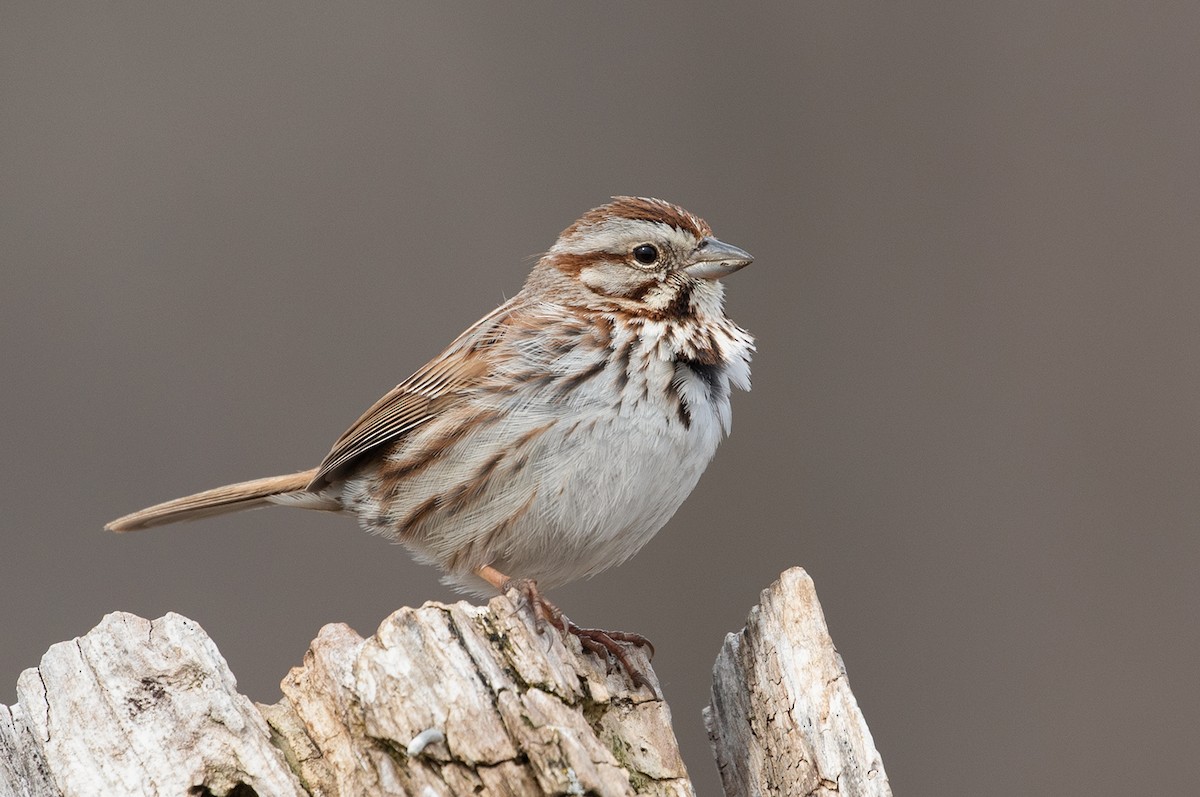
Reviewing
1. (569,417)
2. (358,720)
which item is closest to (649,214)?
(569,417)

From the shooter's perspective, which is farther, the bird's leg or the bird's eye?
the bird's eye

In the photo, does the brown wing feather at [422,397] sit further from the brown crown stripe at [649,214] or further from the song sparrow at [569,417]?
the brown crown stripe at [649,214]

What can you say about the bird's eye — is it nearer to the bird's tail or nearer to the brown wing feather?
the brown wing feather

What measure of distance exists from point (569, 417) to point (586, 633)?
67cm

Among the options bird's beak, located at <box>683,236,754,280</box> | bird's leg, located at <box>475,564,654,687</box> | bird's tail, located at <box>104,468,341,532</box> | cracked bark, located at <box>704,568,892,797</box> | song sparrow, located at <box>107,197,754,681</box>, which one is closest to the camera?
cracked bark, located at <box>704,568,892,797</box>

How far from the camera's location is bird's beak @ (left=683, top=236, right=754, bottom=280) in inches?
165

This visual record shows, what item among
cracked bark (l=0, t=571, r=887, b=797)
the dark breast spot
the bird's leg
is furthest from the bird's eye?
cracked bark (l=0, t=571, r=887, b=797)

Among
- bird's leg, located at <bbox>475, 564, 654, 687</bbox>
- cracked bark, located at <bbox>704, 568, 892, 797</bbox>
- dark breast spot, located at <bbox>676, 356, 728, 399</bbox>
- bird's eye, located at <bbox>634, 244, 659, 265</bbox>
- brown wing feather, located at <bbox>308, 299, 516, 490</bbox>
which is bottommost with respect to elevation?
cracked bark, located at <bbox>704, 568, 892, 797</bbox>

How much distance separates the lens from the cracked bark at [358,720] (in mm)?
2713

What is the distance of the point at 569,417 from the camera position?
3.86m

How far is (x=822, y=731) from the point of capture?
3.04 m

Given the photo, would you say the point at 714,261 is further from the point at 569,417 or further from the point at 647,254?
the point at 569,417

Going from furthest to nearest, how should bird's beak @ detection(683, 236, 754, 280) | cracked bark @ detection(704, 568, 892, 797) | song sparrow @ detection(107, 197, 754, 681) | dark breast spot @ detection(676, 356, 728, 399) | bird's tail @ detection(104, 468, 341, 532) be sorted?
bird's tail @ detection(104, 468, 341, 532), bird's beak @ detection(683, 236, 754, 280), dark breast spot @ detection(676, 356, 728, 399), song sparrow @ detection(107, 197, 754, 681), cracked bark @ detection(704, 568, 892, 797)

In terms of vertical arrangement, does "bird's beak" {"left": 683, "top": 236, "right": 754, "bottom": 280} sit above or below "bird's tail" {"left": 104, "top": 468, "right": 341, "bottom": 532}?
below
